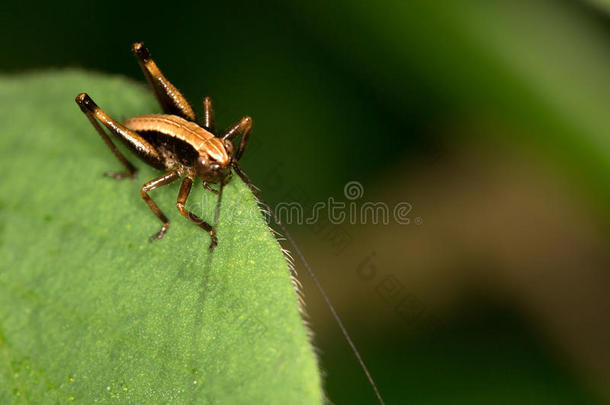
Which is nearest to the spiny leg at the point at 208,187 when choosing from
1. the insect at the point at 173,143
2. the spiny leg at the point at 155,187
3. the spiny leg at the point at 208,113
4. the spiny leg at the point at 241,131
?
the insect at the point at 173,143

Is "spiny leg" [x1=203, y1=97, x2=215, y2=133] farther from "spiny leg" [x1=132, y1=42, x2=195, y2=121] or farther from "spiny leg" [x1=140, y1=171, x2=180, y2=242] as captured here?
"spiny leg" [x1=140, y1=171, x2=180, y2=242]

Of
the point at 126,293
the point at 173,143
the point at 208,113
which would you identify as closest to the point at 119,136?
the point at 173,143

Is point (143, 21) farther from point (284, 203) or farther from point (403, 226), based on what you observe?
point (403, 226)

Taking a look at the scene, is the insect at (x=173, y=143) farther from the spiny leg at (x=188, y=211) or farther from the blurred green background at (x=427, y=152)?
the blurred green background at (x=427, y=152)

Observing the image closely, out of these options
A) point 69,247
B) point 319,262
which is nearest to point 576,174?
point 319,262

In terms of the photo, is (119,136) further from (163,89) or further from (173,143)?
(163,89)

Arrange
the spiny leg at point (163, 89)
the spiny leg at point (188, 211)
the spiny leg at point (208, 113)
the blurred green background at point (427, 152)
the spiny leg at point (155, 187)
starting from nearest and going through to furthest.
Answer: the spiny leg at point (188, 211) → the spiny leg at point (155, 187) → the spiny leg at point (163, 89) → the spiny leg at point (208, 113) → the blurred green background at point (427, 152)
